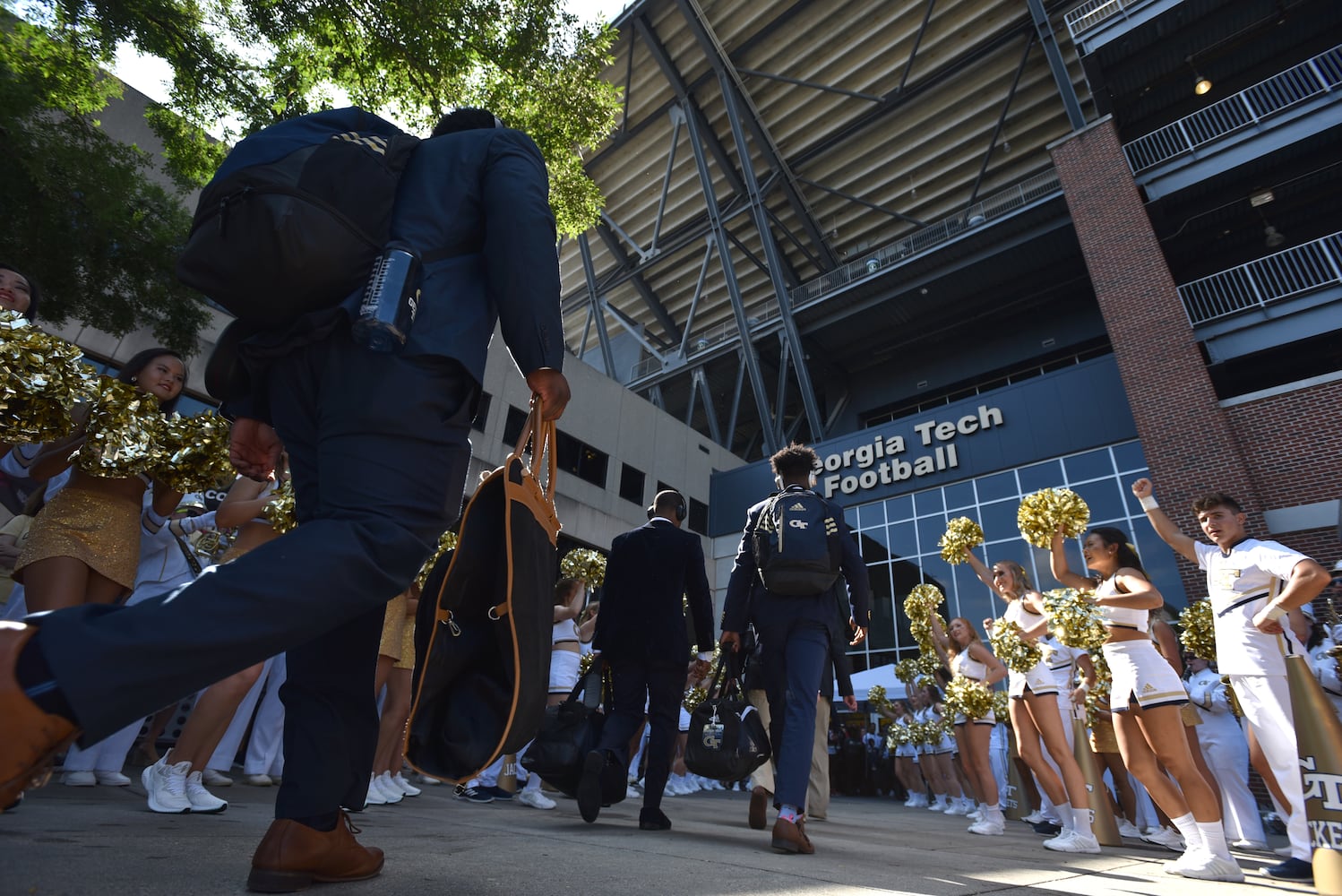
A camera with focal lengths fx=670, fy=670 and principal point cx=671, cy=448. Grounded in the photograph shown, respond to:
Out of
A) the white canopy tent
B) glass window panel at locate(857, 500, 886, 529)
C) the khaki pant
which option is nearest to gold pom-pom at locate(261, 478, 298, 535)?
the khaki pant

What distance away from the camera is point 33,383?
2316 millimetres

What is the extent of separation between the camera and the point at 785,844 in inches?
109

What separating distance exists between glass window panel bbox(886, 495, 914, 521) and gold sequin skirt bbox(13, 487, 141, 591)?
18.2m

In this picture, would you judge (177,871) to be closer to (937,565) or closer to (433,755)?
(433,755)

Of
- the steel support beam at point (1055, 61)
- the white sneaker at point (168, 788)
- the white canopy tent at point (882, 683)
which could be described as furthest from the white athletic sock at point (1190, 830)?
the steel support beam at point (1055, 61)

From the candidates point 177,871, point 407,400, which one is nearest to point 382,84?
point 407,400

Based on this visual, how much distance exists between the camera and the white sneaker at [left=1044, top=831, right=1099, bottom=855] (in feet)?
12.5

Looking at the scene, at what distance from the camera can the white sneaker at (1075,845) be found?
3.80 metres

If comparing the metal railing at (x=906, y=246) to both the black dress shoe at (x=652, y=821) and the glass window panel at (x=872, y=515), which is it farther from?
the black dress shoe at (x=652, y=821)

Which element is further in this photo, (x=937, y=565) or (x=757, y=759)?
(x=937, y=565)

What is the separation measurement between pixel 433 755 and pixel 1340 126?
20.3 meters

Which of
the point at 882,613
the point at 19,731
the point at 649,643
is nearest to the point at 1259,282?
the point at 882,613

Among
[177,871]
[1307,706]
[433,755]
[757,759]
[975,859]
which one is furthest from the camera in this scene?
[757,759]

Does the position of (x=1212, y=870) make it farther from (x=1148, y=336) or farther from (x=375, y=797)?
(x=1148, y=336)
